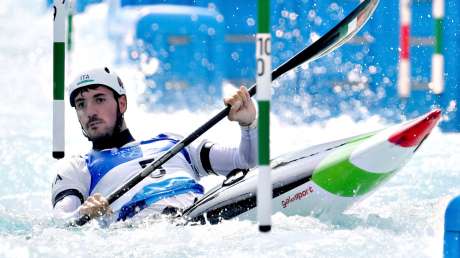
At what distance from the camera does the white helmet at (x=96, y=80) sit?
17.2 ft

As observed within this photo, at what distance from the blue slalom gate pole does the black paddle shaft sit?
186cm

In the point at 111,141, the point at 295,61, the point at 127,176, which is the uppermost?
the point at 295,61

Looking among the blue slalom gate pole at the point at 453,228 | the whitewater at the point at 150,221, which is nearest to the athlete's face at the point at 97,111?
the whitewater at the point at 150,221

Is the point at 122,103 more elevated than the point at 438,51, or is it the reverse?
the point at 122,103

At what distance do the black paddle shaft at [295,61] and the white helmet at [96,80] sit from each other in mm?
482

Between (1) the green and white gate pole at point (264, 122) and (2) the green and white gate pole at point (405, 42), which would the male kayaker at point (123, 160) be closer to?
(1) the green and white gate pole at point (264, 122)

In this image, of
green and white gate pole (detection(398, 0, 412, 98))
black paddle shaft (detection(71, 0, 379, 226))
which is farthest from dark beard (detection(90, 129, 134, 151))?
green and white gate pole (detection(398, 0, 412, 98))

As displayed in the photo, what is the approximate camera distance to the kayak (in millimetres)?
4918

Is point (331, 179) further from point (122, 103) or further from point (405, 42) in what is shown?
point (405, 42)

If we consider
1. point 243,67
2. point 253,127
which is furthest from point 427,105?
point 253,127

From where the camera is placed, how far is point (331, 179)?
16.4ft

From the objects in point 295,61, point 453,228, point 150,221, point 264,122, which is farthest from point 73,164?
point 453,228

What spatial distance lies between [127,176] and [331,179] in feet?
3.06

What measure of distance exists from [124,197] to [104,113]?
427 millimetres
